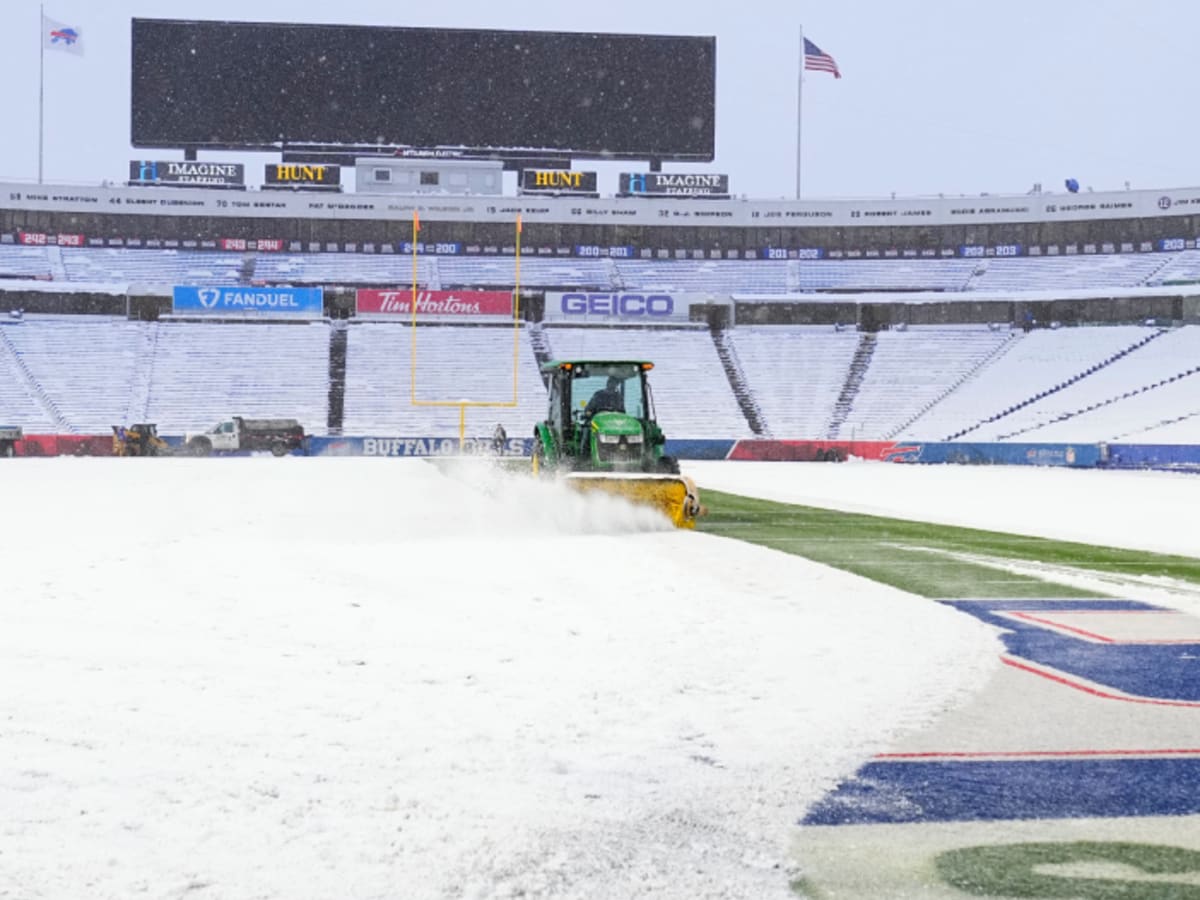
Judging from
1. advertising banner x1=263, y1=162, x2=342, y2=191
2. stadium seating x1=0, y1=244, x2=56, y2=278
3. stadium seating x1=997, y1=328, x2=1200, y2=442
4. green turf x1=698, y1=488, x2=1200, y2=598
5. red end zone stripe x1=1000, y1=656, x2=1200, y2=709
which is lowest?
green turf x1=698, y1=488, x2=1200, y2=598

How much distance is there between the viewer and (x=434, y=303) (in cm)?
6025

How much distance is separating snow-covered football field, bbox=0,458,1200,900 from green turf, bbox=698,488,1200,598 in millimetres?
859

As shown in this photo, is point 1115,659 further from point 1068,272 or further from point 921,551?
point 1068,272

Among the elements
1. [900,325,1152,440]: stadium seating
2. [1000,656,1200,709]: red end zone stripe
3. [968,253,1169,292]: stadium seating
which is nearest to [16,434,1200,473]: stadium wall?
[900,325,1152,440]: stadium seating

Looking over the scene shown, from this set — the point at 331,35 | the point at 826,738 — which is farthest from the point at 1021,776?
the point at 331,35

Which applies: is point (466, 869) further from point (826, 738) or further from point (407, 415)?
point (407, 415)

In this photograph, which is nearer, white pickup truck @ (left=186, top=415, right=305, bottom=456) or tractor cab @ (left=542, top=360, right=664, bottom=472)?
tractor cab @ (left=542, top=360, right=664, bottom=472)

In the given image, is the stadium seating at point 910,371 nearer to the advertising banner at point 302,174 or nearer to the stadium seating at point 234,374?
the stadium seating at point 234,374

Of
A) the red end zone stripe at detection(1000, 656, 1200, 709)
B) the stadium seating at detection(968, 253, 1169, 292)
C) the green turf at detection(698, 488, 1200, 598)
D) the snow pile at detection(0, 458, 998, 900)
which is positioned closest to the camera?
the snow pile at detection(0, 458, 998, 900)

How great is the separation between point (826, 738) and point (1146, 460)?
4257 cm

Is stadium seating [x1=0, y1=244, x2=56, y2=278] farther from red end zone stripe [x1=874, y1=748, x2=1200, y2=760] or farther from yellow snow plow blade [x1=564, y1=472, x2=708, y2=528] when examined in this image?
red end zone stripe [x1=874, y1=748, x2=1200, y2=760]

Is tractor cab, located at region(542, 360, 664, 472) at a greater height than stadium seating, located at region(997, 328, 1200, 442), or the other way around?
stadium seating, located at region(997, 328, 1200, 442)

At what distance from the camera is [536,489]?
1762cm

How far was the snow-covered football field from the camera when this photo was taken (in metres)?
3.62
